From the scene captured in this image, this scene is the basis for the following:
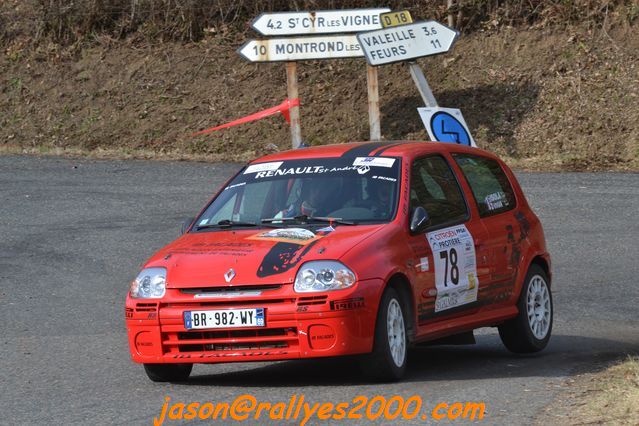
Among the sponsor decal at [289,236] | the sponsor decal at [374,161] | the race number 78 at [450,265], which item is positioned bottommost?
the race number 78 at [450,265]

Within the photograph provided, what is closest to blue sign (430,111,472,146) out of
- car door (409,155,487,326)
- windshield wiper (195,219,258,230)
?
car door (409,155,487,326)

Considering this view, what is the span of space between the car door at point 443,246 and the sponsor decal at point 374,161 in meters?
0.19

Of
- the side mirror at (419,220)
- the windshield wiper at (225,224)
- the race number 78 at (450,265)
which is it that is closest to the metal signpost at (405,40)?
the windshield wiper at (225,224)

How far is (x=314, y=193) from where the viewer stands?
9141mm

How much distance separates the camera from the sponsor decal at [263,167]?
377 inches

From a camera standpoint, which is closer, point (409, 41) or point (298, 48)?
point (409, 41)

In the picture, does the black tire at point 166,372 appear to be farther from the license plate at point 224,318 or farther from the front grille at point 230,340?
the license plate at point 224,318

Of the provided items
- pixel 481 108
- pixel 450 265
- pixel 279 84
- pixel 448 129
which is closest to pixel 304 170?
pixel 450 265

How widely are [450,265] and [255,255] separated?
62.6 inches

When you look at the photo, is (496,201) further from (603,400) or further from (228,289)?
(603,400)

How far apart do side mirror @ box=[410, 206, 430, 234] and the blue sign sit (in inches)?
270

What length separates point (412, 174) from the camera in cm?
919

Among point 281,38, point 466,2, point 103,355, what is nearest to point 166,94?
point 281,38

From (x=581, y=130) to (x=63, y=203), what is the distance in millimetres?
9825
